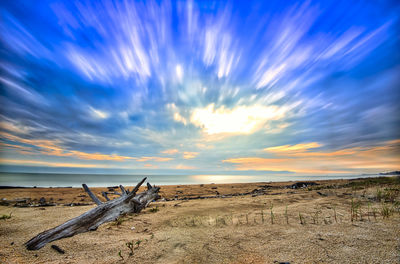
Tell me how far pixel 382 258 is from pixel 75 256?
5.43 m

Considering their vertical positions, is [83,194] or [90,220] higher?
[90,220]

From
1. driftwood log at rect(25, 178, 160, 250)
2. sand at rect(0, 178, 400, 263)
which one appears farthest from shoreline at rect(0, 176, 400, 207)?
sand at rect(0, 178, 400, 263)

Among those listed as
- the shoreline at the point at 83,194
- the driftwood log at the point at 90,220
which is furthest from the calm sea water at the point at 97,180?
the driftwood log at the point at 90,220

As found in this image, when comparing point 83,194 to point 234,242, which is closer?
point 234,242

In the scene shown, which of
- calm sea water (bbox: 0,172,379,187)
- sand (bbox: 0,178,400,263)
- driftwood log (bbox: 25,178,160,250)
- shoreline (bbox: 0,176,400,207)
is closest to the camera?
sand (bbox: 0,178,400,263)

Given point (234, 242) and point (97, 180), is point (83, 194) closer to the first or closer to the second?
point (234, 242)

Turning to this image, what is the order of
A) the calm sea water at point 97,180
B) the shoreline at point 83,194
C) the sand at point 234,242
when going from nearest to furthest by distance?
1. the sand at point 234,242
2. the shoreline at point 83,194
3. the calm sea water at point 97,180

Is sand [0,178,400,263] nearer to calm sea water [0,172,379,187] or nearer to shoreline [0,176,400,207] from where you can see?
shoreline [0,176,400,207]

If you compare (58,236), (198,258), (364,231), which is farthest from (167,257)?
(364,231)

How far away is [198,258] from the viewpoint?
3.01 meters

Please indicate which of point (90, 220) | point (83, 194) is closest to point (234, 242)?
point (90, 220)

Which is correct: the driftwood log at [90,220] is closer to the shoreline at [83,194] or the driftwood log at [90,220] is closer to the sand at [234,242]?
the sand at [234,242]

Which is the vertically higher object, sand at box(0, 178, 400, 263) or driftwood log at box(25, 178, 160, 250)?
driftwood log at box(25, 178, 160, 250)

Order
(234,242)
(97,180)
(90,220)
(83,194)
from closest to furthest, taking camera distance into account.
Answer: (234,242)
(90,220)
(83,194)
(97,180)
